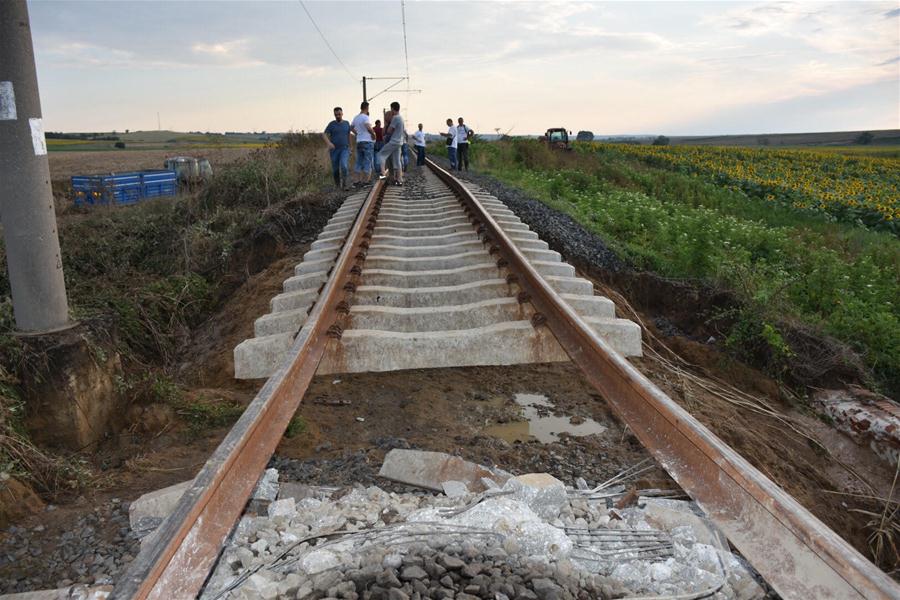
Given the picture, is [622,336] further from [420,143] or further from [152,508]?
[420,143]

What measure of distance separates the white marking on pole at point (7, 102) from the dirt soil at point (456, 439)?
169 centimetres

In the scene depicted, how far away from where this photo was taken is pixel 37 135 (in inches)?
143

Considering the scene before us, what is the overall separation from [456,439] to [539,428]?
0.53 meters

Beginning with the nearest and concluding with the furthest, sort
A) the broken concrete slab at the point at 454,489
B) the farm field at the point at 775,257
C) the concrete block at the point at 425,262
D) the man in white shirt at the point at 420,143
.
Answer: the broken concrete slab at the point at 454,489, the concrete block at the point at 425,262, the farm field at the point at 775,257, the man in white shirt at the point at 420,143

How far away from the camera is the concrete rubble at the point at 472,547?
1883 millimetres

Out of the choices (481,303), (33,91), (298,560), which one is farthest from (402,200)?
(298,560)

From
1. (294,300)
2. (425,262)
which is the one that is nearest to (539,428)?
(294,300)

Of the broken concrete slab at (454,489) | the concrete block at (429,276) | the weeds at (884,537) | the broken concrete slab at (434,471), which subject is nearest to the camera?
the broken concrete slab at (454,489)

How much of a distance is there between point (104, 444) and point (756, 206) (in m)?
16.0

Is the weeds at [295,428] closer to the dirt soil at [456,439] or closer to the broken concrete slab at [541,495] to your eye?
the dirt soil at [456,439]

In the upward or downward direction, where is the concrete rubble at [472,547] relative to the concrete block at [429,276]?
downward

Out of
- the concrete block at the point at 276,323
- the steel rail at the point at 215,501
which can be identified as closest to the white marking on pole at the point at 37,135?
the concrete block at the point at 276,323

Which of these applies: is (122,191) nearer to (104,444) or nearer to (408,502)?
(104,444)

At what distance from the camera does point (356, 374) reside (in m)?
4.33
